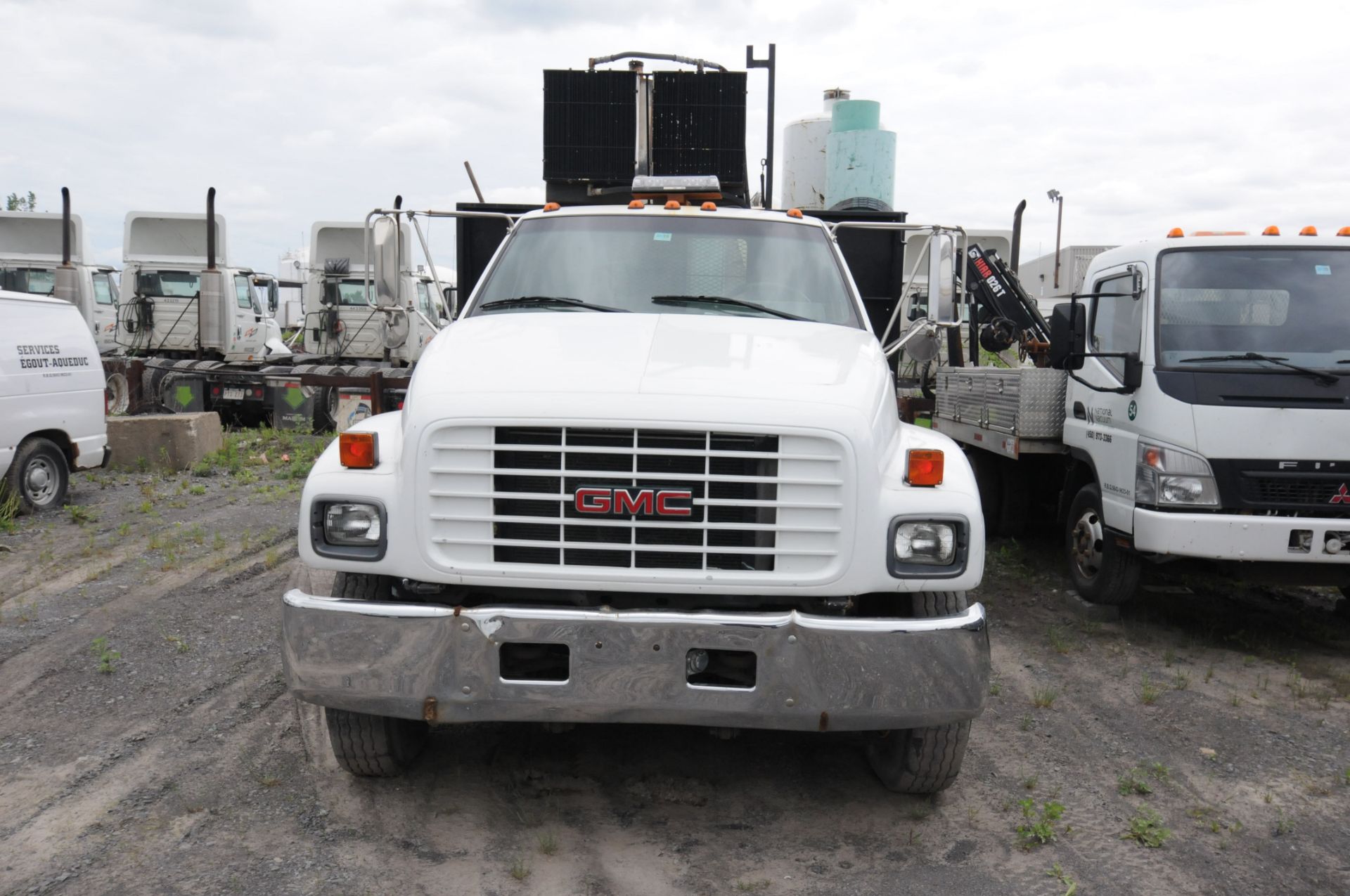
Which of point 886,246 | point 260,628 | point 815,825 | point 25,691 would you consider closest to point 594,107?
point 886,246

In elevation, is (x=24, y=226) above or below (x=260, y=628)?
above

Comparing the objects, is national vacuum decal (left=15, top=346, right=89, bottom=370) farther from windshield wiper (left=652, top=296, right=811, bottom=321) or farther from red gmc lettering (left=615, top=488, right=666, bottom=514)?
red gmc lettering (left=615, top=488, right=666, bottom=514)

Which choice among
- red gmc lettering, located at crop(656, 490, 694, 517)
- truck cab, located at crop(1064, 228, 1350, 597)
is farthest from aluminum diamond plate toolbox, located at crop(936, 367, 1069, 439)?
red gmc lettering, located at crop(656, 490, 694, 517)

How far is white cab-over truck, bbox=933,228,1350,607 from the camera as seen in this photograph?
19.9 ft

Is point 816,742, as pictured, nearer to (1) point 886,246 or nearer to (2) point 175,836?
(2) point 175,836

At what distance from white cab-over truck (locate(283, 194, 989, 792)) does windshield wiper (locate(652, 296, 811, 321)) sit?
3.10 feet

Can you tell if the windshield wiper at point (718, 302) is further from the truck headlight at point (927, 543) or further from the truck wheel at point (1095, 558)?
the truck wheel at point (1095, 558)

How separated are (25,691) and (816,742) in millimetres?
3775

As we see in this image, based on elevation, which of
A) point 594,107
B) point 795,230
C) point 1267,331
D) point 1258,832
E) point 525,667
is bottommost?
point 1258,832

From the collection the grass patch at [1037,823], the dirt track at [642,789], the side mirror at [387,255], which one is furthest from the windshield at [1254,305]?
the side mirror at [387,255]

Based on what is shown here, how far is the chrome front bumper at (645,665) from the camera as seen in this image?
3.41 metres

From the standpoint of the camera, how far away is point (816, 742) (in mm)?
4762

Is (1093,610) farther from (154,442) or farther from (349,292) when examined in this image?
(349,292)

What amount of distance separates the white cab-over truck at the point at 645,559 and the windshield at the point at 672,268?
1039mm
